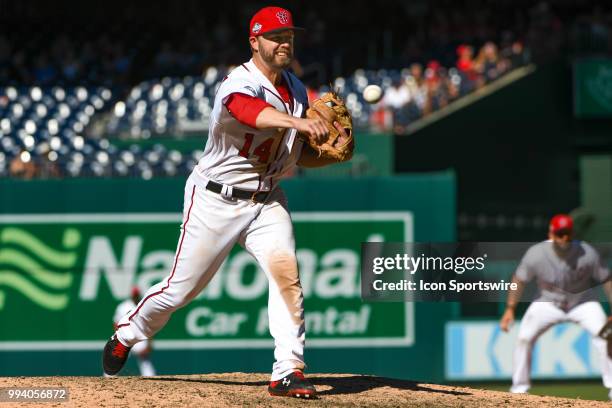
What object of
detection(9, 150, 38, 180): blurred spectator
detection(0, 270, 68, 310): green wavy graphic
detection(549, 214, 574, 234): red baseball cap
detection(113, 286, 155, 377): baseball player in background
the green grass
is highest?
detection(9, 150, 38, 180): blurred spectator

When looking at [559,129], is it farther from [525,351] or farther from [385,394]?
[385,394]

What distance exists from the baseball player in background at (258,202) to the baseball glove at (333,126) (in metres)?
0.05

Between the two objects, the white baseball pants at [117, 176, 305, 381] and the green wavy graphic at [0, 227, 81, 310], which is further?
the green wavy graphic at [0, 227, 81, 310]

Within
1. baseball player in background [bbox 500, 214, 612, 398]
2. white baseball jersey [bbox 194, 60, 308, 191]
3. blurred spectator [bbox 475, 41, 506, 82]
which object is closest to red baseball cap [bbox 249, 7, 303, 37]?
white baseball jersey [bbox 194, 60, 308, 191]

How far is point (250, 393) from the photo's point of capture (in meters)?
6.25

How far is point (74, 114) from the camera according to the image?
1773 cm

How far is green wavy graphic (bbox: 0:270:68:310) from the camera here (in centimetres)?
1278

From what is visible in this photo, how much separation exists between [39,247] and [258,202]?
7.22 m

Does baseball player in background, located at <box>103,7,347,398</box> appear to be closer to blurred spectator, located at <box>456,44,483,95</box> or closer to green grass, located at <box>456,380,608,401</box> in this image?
green grass, located at <box>456,380,608,401</box>

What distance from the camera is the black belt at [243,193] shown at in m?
6.10

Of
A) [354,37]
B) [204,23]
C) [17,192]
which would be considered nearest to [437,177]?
[17,192]

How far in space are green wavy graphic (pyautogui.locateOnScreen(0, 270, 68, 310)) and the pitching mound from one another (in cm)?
593

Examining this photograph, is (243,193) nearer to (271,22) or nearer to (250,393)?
(271,22)

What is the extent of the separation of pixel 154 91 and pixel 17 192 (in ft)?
18.3
